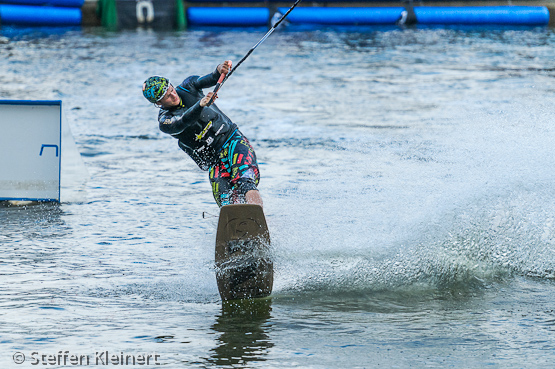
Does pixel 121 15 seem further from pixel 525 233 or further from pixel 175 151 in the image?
pixel 525 233

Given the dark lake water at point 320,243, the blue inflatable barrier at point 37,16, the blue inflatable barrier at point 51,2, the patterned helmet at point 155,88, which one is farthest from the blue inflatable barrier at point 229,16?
the patterned helmet at point 155,88

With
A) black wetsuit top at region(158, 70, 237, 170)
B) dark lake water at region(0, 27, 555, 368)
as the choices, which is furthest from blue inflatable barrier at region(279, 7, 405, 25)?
black wetsuit top at region(158, 70, 237, 170)

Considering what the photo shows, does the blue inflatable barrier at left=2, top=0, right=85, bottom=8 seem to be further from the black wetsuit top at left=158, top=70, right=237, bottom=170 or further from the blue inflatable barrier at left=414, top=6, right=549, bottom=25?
the black wetsuit top at left=158, top=70, right=237, bottom=170

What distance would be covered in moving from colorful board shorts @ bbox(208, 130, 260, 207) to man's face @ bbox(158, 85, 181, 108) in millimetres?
554

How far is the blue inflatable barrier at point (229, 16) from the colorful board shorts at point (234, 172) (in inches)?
748

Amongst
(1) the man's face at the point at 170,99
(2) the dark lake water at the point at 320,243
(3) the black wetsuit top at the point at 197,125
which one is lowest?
(2) the dark lake water at the point at 320,243

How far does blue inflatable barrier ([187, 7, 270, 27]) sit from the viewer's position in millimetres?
25328

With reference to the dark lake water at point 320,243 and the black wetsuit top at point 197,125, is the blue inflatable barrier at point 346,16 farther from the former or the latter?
the black wetsuit top at point 197,125

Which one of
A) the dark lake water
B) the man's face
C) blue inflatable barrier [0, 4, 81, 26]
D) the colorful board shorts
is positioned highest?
blue inflatable barrier [0, 4, 81, 26]

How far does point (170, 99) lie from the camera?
676cm

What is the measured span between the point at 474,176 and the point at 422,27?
61.1 ft

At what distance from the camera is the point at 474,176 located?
25.4 feet

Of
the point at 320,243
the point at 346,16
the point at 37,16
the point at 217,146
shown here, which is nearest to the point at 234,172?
the point at 217,146

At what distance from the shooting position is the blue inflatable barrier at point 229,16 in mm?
25328
